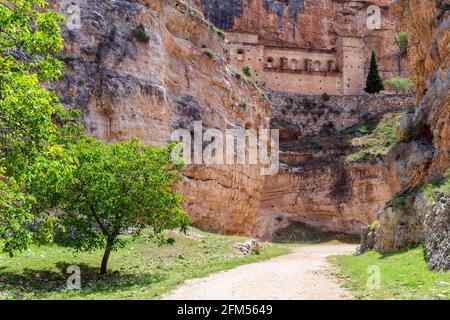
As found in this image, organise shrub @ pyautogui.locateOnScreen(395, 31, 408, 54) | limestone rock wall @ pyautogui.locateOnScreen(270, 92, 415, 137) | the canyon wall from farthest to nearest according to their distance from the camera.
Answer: shrub @ pyautogui.locateOnScreen(395, 31, 408, 54), limestone rock wall @ pyautogui.locateOnScreen(270, 92, 415, 137), the canyon wall

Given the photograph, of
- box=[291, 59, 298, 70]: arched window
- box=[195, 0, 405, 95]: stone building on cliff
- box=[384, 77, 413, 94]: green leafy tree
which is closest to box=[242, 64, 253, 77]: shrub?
box=[195, 0, 405, 95]: stone building on cliff

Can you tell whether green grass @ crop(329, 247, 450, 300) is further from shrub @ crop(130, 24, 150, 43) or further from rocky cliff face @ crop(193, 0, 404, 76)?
rocky cliff face @ crop(193, 0, 404, 76)

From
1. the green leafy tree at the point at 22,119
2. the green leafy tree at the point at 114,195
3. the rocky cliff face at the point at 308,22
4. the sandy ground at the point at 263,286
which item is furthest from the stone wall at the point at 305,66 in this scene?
the green leafy tree at the point at 22,119

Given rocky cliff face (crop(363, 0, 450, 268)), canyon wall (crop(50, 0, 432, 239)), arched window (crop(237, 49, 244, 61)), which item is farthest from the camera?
arched window (crop(237, 49, 244, 61))

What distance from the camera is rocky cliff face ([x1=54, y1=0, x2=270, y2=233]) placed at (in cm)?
2647

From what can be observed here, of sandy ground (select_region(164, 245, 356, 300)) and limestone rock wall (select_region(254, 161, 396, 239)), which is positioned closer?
sandy ground (select_region(164, 245, 356, 300))

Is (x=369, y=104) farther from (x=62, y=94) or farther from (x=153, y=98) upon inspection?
(x=62, y=94)

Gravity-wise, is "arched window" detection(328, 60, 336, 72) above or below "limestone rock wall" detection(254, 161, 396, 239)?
above

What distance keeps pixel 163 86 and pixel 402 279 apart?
821 inches

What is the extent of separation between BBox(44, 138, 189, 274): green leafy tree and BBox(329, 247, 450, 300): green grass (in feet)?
22.0

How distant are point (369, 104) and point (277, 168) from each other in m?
22.0

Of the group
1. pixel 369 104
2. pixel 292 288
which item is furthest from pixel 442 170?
pixel 369 104

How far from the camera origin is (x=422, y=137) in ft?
70.4

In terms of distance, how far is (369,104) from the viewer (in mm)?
60938
